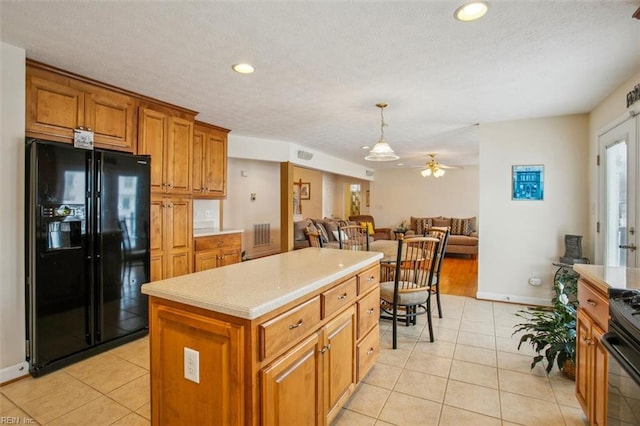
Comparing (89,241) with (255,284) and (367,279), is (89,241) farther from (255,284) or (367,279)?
(367,279)

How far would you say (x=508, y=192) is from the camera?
4184 mm

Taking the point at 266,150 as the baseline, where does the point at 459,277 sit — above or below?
below

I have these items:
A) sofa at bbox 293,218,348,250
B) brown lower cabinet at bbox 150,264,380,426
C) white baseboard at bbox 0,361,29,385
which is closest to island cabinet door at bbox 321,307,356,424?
brown lower cabinet at bbox 150,264,380,426

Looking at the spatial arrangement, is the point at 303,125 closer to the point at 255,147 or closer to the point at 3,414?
the point at 255,147

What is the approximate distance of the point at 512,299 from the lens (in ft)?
13.7

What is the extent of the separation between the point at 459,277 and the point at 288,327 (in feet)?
16.6

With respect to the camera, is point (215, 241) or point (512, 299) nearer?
point (215, 241)

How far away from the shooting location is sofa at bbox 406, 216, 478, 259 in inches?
296

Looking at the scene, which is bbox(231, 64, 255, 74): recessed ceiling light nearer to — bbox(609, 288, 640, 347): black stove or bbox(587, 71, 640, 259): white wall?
bbox(609, 288, 640, 347): black stove

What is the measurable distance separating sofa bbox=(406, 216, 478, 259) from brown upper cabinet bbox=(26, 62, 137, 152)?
662 centimetres

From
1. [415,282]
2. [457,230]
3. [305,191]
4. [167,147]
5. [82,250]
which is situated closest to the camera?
[82,250]

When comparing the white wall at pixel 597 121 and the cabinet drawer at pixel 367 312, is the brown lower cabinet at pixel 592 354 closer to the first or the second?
the cabinet drawer at pixel 367 312

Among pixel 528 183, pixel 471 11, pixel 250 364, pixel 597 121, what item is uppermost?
pixel 471 11

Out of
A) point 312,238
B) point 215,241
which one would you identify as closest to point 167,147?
point 215,241
